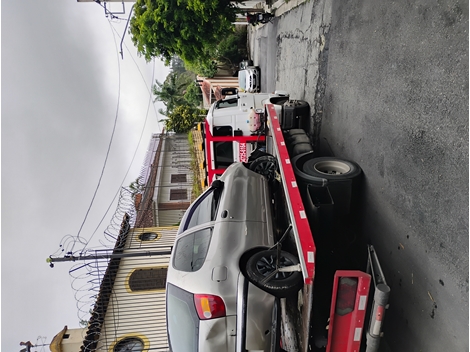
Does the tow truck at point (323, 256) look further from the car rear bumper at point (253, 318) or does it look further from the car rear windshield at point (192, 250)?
the car rear windshield at point (192, 250)

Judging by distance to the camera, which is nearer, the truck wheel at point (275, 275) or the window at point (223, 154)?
the truck wheel at point (275, 275)

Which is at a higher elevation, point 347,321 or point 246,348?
point 347,321

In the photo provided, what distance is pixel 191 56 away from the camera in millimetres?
10016

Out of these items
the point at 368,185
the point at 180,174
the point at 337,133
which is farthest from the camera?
the point at 180,174

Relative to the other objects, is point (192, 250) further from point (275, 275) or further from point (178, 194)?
point (178, 194)

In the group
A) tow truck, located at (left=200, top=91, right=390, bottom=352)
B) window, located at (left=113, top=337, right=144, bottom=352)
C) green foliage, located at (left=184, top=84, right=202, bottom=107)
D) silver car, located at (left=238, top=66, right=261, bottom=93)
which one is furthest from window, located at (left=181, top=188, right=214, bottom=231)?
green foliage, located at (left=184, top=84, right=202, bottom=107)

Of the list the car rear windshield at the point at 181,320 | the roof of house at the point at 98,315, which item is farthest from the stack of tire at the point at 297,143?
the roof of house at the point at 98,315

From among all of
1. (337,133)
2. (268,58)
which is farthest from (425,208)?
(268,58)

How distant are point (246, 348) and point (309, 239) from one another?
141cm

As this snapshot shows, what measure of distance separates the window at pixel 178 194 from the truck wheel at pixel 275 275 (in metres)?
14.7

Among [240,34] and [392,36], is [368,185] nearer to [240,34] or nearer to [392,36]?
[392,36]

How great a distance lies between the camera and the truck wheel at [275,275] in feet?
11.5

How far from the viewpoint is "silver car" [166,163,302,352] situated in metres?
3.52

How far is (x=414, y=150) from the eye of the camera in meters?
3.89
